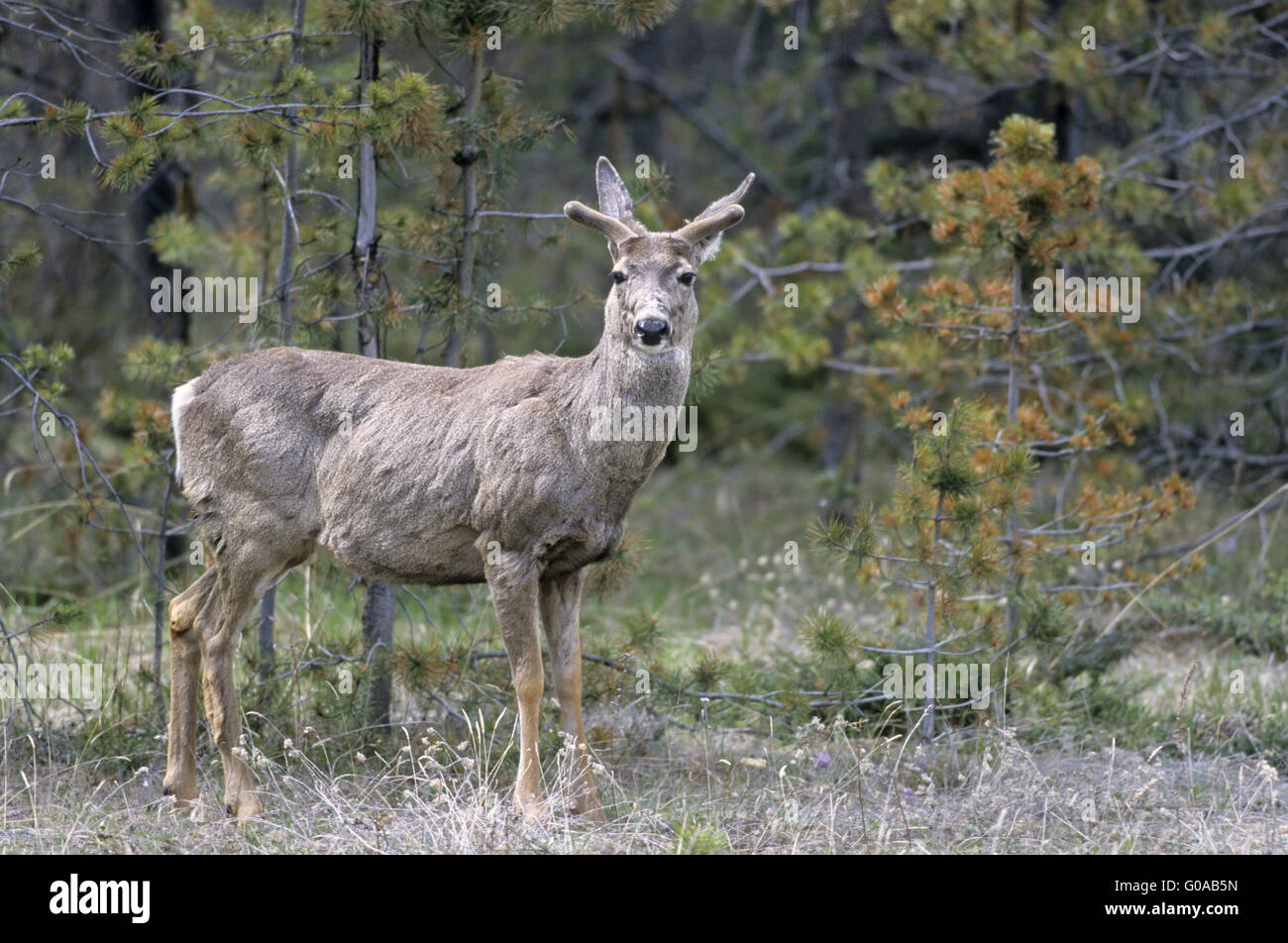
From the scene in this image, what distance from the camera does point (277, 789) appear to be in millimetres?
6324

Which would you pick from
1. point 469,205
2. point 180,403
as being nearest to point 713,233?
point 469,205

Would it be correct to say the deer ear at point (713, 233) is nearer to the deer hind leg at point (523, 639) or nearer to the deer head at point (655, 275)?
the deer head at point (655, 275)

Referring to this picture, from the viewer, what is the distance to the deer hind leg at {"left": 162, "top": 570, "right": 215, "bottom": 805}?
6.45 m

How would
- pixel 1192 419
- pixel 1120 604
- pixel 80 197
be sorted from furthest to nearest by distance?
pixel 80 197, pixel 1192 419, pixel 1120 604

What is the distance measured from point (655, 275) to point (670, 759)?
2584mm

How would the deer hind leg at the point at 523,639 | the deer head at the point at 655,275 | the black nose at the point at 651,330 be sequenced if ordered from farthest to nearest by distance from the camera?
the deer hind leg at the point at 523,639, the deer head at the point at 655,275, the black nose at the point at 651,330

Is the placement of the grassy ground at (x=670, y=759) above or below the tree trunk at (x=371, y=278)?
below

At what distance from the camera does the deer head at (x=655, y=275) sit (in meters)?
5.67

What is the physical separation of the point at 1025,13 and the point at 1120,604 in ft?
13.3

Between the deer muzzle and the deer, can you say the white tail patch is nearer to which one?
the deer

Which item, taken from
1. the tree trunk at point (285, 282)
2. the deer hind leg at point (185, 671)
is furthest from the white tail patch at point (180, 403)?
the tree trunk at point (285, 282)

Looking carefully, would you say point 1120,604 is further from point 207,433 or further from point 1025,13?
point 207,433

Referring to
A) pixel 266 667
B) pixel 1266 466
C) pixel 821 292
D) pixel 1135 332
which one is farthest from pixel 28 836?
pixel 1266 466

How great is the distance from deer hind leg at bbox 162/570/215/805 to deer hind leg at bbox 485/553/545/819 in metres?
1.40
